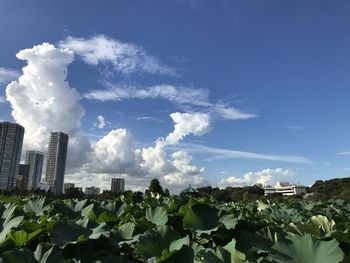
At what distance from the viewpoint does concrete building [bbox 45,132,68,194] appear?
131 m

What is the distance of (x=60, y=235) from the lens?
7.56 feet

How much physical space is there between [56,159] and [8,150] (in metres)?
33.7

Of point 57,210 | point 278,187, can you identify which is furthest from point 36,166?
point 57,210

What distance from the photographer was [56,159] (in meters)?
134

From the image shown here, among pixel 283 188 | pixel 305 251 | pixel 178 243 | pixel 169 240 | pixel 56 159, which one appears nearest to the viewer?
pixel 305 251

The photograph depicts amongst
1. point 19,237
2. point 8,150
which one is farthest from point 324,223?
point 8,150

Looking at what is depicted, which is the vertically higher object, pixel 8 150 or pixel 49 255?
pixel 8 150

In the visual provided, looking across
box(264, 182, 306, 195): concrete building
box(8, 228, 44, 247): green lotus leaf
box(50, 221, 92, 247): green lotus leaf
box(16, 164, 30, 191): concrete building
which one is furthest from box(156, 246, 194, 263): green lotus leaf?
box(264, 182, 306, 195): concrete building

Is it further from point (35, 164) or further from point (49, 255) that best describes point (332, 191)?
point (35, 164)

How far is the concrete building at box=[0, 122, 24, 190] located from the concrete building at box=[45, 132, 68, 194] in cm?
2635

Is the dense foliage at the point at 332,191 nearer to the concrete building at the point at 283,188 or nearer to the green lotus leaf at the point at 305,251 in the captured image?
the green lotus leaf at the point at 305,251

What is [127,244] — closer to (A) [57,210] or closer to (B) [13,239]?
(B) [13,239]

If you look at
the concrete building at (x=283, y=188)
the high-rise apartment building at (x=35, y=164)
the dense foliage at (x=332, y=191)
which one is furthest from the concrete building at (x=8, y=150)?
the concrete building at (x=283, y=188)

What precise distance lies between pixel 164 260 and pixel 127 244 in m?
0.67
